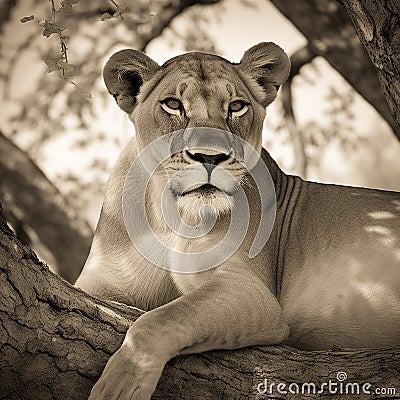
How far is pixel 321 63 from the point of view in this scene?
22.2 ft

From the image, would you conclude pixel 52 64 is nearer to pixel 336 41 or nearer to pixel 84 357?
pixel 84 357

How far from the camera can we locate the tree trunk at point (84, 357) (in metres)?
2.69

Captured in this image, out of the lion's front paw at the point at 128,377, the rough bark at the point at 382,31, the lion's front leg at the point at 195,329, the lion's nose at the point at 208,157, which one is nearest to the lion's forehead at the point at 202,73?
the lion's nose at the point at 208,157

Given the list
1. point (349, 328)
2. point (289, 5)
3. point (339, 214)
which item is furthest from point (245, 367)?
point (289, 5)

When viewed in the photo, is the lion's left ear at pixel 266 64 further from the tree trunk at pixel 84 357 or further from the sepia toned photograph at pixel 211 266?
the tree trunk at pixel 84 357

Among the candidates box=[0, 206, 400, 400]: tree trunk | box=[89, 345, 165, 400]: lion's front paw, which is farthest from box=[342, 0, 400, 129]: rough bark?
box=[89, 345, 165, 400]: lion's front paw

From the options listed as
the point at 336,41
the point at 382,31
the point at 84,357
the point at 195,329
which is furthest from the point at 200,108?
the point at 336,41

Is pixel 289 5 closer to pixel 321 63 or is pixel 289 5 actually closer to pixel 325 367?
pixel 321 63

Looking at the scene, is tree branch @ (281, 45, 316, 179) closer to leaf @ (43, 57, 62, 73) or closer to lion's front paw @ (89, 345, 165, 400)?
leaf @ (43, 57, 62, 73)

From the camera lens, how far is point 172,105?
360cm

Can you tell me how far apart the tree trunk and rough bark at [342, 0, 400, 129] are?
1184mm

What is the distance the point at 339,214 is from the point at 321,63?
3.04m

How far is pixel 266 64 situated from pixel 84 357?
1810 mm

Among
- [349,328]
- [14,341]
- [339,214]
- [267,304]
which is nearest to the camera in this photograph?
[14,341]
